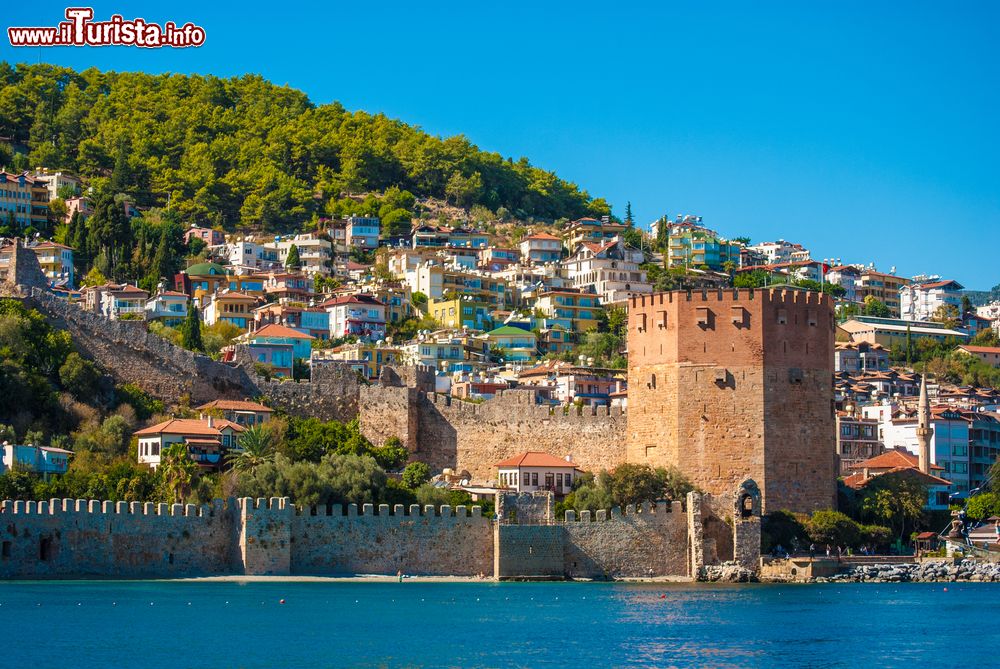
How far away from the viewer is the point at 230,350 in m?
64.3

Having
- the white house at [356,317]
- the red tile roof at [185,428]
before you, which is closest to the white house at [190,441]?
the red tile roof at [185,428]

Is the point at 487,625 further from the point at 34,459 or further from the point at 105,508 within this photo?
the point at 34,459

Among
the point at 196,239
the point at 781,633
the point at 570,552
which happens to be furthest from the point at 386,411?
the point at 196,239

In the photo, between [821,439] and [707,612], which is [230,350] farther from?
[707,612]

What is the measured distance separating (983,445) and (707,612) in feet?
103

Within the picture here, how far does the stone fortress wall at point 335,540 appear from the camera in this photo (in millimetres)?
42031

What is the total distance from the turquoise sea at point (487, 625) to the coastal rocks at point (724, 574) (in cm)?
63

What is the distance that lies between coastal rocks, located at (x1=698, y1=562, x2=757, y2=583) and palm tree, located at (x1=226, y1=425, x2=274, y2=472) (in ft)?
38.1

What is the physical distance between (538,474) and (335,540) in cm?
731

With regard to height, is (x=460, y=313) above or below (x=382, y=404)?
above

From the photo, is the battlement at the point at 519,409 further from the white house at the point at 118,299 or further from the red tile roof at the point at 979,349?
the red tile roof at the point at 979,349

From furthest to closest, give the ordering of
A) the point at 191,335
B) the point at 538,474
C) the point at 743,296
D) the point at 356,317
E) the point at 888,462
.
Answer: the point at 356,317, the point at 191,335, the point at 888,462, the point at 538,474, the point at 743,296

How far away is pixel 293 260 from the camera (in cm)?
9019

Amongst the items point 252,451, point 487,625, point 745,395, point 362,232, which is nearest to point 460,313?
point 362,232
